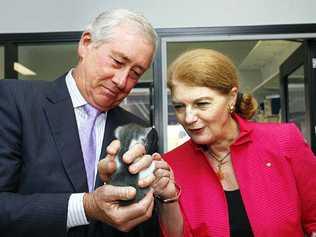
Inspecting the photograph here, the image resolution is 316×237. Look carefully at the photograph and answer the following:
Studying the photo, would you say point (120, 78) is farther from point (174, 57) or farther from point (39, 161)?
point (174, 57)

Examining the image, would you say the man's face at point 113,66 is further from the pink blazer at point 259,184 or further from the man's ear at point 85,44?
the pink blazer at point 259,184

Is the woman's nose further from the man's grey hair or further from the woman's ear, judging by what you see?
the man's grey hair

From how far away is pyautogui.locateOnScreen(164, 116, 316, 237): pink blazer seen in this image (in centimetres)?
135

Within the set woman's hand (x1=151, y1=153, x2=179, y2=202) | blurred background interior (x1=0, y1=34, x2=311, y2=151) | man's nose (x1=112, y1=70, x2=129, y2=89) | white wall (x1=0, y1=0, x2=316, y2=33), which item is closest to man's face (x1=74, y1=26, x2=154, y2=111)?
man's nose (x1=112, y1=70, x2=129, y2=89)

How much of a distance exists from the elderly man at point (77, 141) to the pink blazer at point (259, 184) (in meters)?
0.28

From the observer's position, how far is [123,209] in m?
0.77

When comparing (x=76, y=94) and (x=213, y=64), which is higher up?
(x=213, y=64)

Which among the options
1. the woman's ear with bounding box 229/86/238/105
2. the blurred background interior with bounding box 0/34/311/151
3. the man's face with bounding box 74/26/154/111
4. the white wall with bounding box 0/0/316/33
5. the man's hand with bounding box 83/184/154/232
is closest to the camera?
the man's hand with bounding box 83/184/154/232

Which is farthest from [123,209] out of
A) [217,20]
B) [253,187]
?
[217,20]

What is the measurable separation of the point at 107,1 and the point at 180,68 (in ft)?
7.52

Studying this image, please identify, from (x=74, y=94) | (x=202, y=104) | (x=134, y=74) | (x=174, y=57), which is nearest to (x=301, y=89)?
(x=174, y=57)

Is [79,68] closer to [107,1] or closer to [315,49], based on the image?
[107,1]

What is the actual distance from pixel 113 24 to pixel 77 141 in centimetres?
32

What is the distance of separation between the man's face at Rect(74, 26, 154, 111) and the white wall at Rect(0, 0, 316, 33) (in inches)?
96.0
